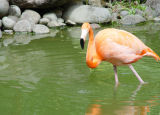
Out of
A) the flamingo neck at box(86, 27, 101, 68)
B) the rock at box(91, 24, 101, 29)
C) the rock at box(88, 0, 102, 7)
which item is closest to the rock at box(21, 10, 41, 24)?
the rock at box(91, 24, 101, 29)

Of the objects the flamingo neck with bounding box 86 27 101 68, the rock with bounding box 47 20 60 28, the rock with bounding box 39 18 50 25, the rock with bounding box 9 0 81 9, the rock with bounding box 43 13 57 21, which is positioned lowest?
the rock with bounding box 47 20 60 28

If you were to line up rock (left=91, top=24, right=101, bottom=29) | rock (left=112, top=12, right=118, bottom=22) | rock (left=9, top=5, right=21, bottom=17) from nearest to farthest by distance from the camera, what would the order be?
rock (left=9, top=5, right=21, bottom=17)
rock (left=91, top=24, right=101, bottom=29)
rock (left=112, top=12, right=118, bottom=22)

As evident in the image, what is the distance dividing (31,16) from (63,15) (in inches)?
54.4

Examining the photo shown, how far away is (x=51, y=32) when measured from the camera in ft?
30.3

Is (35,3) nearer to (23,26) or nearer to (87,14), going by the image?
(23,26)

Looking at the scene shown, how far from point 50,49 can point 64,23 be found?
384 centimetres

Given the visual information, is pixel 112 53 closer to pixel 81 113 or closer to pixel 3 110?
pixel 81 113

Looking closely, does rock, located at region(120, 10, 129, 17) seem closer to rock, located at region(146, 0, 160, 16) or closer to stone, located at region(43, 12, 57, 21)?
rock, located at region(146, 0, 160, 16)

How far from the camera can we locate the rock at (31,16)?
9.74m

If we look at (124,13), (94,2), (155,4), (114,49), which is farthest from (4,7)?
(155,4)

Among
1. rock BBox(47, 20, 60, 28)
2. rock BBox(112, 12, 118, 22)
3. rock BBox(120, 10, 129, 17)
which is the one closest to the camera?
rock BBox(47, 20, 60, 28)

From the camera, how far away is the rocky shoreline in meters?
9.22

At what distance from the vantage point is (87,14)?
10.5 m

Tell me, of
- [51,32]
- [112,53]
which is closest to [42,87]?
[112,53]
